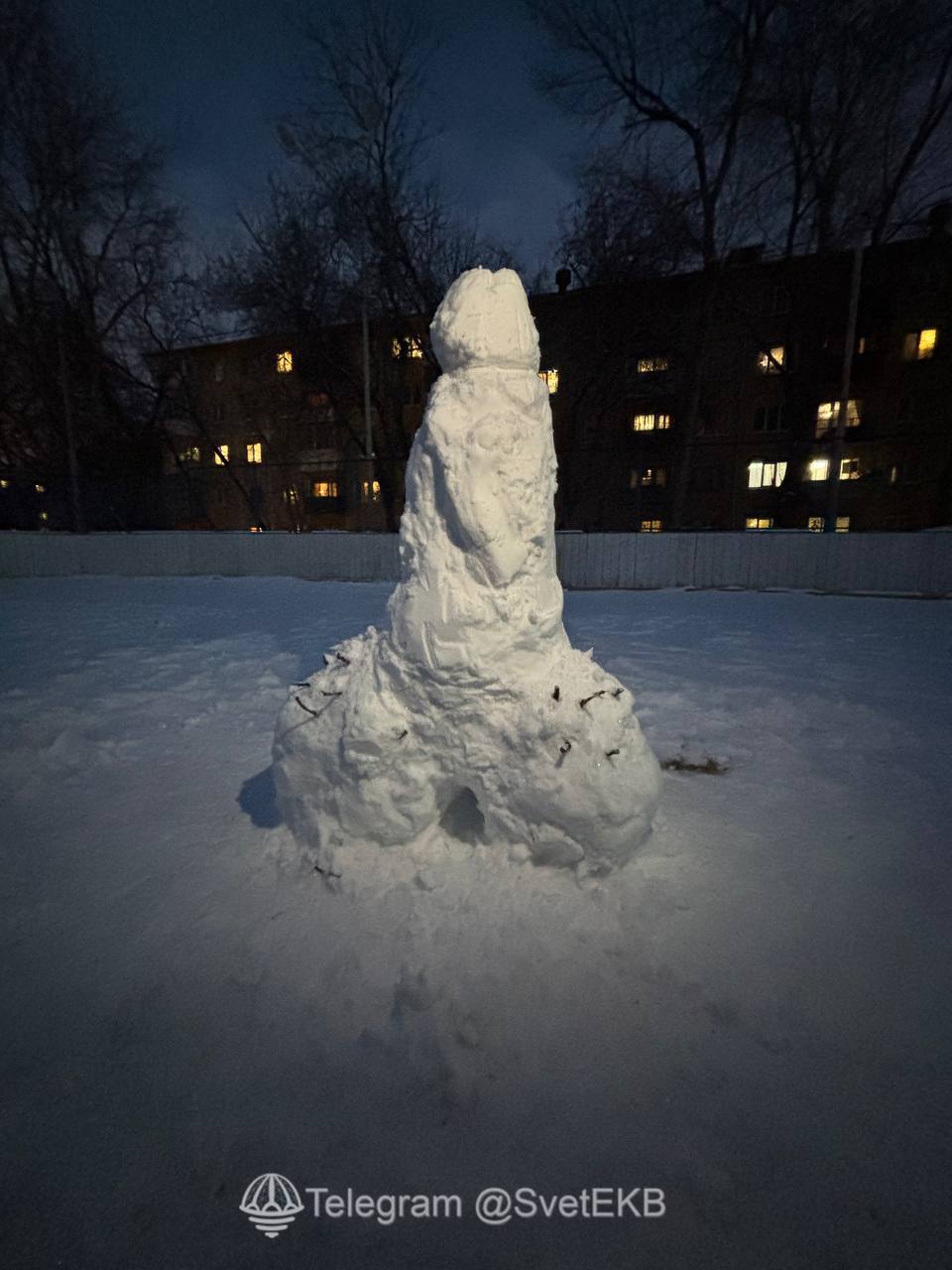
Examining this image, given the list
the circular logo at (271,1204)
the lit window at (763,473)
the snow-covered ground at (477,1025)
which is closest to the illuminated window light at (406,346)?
the lit window at (763,473)

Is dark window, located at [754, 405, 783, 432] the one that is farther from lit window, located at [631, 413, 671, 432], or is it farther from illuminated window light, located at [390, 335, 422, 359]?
illuminated window light, located at [390, 335, 422, 359]

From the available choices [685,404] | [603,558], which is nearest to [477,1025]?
[603,558]

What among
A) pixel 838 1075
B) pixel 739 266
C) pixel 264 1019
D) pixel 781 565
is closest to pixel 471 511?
pixel 264 1019

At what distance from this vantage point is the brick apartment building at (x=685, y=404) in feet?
58.1

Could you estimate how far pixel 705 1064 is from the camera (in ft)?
7.12

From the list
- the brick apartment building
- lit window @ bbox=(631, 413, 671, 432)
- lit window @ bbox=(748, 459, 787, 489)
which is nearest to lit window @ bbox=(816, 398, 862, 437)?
the brick apartment building

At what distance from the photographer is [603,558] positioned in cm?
1397

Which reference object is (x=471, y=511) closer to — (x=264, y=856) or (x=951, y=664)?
(x=264, y=856)

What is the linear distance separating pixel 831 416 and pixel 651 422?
7.64m

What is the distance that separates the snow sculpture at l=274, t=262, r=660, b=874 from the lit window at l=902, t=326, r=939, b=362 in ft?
93.0

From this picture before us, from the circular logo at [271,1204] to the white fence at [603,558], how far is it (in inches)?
511

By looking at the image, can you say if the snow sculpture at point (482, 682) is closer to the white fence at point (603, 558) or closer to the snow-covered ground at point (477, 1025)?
the snow-covered ground at point (477, 1025)

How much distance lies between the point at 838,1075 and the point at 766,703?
14.0ft

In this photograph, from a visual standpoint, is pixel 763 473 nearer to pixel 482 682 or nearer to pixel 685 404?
pixel 685 404
